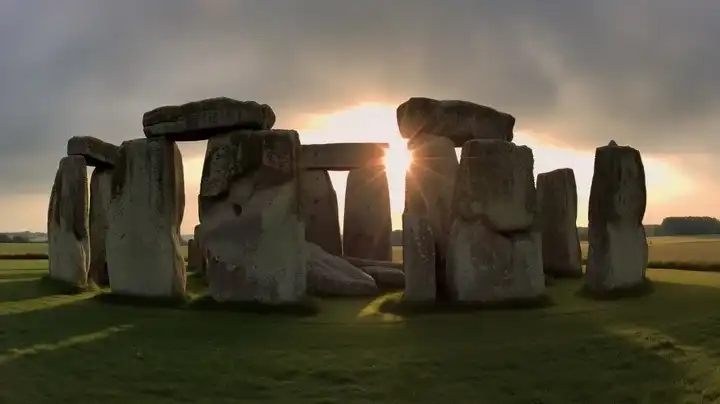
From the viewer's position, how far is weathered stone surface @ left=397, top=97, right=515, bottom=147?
14406 millimetres

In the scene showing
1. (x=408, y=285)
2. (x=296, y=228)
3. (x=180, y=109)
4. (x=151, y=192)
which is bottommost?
(x=408, y=285)

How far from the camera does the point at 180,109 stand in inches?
489

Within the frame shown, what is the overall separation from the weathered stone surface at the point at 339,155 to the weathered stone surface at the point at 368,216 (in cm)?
103

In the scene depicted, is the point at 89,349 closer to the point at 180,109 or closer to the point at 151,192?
the point at 151,192

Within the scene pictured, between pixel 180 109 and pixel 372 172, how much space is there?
9.64m

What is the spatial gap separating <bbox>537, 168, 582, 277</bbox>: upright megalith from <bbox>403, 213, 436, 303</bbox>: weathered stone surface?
18.8 ft

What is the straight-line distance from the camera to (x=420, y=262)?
1146cm

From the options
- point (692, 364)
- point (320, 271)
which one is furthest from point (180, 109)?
point (692, 364)

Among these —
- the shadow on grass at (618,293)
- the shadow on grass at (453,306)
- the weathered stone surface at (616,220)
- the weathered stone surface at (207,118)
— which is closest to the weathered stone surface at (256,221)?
the weathered stone surface at (207,118)

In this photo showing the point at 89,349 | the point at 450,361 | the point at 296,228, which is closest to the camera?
the point at 450,361

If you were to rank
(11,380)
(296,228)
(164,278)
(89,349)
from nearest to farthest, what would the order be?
(11,380), (89,349), (296,228), (164,278)

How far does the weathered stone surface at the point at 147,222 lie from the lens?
40.0 feet

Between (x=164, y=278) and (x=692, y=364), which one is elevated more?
(x=164, y=278)

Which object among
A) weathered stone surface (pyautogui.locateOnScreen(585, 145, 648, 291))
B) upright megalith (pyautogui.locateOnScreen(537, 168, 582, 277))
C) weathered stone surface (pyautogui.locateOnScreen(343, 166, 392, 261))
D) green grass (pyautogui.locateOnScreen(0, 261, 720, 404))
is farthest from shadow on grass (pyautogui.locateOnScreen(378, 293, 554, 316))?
weathered stone surface (pyautogui.locateOnScreen(343, 166, 392, 261))
